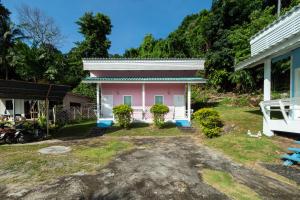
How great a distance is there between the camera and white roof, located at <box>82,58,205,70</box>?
17.4 metres

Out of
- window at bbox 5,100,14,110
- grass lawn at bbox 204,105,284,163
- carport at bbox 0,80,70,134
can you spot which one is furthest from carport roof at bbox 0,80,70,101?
window at bbox 5,100,14,110

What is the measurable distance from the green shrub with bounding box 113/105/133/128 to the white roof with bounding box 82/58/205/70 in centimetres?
481

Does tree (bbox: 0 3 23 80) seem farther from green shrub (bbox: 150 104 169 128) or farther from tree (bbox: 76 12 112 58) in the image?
green shrub (bbox: 150 104 169 128)

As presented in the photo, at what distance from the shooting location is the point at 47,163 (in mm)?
6578

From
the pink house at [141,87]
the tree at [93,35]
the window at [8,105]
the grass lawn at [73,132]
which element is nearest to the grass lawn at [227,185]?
the grass lawn at [73,132]

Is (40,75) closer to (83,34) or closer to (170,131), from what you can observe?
(83,34)

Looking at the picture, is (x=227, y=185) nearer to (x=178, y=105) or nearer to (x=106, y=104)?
(x=178, y=105)

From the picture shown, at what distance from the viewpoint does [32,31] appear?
3045cm

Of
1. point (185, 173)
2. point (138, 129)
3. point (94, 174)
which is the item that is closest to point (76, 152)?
point (94, 174)

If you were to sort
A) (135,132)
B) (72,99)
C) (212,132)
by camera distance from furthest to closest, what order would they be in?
(72,99) < (135,132) < (212,132)

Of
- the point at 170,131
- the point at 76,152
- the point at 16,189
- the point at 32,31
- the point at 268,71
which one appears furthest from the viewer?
the point at 32,31

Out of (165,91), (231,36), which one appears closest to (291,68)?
(165,91)

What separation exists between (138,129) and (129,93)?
4.41 metres

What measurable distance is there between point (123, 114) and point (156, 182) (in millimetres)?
9295
